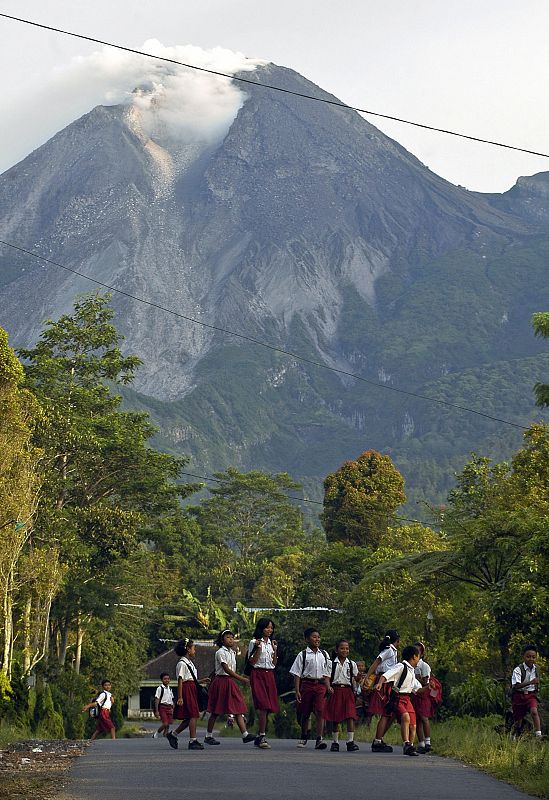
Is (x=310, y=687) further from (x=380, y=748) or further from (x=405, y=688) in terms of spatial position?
(x=405, y=688)

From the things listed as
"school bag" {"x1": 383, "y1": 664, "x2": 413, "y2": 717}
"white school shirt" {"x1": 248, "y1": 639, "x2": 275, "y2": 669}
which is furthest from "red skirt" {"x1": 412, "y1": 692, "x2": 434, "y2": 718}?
"white school shirt" {"x1": 248, "y1": 639, "x2": 275, "y2": 669}

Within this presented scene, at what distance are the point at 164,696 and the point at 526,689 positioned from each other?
7239 millimetres

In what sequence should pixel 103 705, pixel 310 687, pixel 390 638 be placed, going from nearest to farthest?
1. pixel 310 687
2. pixel 390 638
3. pixel 103 705

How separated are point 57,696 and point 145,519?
11.8m

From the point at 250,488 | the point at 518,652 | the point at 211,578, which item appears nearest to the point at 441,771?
the point at 518,652

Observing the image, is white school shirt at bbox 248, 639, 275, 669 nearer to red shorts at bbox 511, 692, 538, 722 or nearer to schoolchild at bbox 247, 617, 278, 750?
schoolchild at bbox 247, 617, 278, 750

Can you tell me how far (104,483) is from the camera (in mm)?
47812

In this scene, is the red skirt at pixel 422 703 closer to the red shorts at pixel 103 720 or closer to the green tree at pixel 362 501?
the red shorts at pixel 103 720

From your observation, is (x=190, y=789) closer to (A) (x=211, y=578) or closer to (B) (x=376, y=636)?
(B) (x=376, y=636)

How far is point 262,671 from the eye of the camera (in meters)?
18.0

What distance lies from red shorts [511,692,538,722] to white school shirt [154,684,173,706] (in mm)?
6939

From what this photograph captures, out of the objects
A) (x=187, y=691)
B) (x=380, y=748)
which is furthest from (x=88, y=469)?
(x=380, y=748)

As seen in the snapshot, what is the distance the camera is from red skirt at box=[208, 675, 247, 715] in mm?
17859

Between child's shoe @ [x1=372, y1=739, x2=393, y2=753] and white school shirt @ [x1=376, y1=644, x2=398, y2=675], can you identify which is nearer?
child's shoe @ [x1=372, y1=739, x2=393, y2=753]
